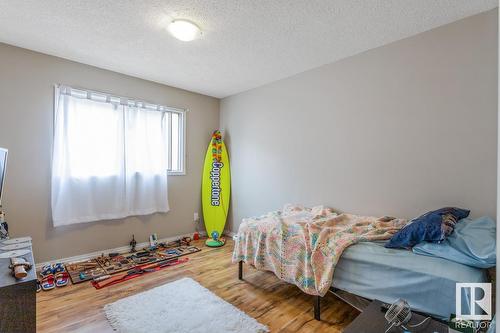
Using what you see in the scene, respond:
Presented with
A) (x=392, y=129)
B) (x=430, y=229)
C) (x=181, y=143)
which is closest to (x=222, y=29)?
(x=392, y=129)

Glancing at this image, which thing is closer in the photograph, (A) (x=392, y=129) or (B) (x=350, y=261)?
(B) (x=350, y=261)

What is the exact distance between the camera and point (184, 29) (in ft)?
6.76

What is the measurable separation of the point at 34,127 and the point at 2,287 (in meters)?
2.26

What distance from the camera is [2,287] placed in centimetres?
103

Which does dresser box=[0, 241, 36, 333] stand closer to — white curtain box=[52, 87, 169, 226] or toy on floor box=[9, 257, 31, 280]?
toy on floor box=[9, 257, 31, 280]

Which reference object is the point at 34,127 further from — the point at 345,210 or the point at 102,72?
the point at 345,210

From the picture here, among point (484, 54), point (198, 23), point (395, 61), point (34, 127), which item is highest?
point (198, 23)

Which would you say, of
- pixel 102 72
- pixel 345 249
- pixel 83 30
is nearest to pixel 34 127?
pixel 102 72

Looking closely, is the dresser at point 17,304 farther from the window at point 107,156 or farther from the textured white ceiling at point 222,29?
the window at point 107,156

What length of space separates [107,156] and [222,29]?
6.95 ft

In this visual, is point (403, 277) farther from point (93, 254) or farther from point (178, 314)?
point (93, 254)

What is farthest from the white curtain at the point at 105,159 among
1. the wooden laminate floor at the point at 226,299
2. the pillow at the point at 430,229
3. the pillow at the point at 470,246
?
the pillow at the point at 470,246

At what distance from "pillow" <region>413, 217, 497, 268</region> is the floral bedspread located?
392 mm

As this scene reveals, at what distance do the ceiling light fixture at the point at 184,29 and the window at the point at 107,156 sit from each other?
1512 millimetres
